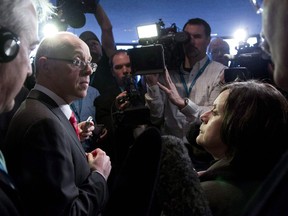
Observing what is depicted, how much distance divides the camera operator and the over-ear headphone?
143cm

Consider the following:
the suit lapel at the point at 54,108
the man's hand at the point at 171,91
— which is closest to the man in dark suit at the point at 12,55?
the suit lapel at the point at 54,108

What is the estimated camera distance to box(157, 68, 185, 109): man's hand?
2.05 m

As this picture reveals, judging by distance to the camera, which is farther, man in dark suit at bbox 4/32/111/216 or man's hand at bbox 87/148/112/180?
man's hand at bbox 87/148/112/180

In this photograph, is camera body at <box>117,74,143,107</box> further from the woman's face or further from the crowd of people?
the woman's face

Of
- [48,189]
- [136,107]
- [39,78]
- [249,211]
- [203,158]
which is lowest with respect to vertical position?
[203,158]

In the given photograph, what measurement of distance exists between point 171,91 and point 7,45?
4.87 ft

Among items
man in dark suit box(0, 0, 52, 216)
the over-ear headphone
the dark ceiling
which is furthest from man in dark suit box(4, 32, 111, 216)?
the dark ceiling

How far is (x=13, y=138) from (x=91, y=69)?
1.77 feet

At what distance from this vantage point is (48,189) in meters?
1.05

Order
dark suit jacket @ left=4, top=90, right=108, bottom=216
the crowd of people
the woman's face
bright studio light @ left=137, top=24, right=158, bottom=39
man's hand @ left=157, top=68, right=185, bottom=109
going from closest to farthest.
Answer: the crowd of people < dark suit jacket @ left=4, top=90, right=108, bottom=216 < the woman's face < man's hand @ left=157, top=68, right=185, bottom=109 < bright studio light @ left=137, top=24, right=158, bottom=39

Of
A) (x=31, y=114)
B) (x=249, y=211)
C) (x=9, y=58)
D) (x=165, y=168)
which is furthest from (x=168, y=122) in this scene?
(x=249, y=211)

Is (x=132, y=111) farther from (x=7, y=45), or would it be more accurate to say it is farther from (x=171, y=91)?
(x=7, y=45)

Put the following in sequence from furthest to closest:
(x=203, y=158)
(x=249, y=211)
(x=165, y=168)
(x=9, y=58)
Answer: (x=203, y=158) → (x=165, y=168) → (x=9, y=58) → (x=249, y=211)

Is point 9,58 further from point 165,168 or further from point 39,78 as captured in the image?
point 39,78
